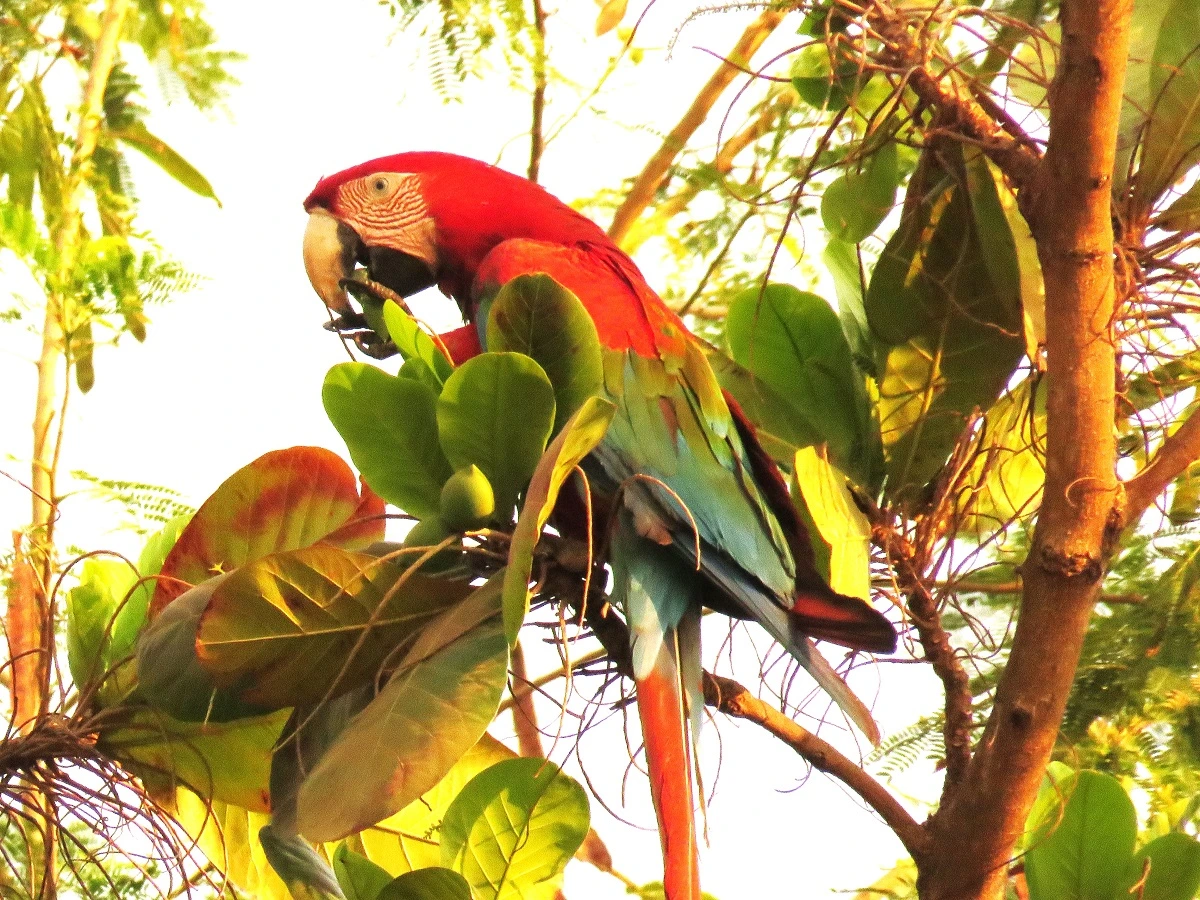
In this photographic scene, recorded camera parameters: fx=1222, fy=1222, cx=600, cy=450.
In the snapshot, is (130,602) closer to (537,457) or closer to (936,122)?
(537,457)

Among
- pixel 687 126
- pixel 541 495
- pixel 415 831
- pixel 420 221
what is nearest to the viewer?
pixel 541 495

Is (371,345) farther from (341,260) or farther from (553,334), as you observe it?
(553,334)

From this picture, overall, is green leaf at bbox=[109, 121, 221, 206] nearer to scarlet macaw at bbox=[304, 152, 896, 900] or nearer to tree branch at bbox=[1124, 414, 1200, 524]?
scarlet macaw at bbox=[304, 152, 896, 900]

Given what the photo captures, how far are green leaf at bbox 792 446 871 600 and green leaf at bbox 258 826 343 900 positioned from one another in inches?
16.3

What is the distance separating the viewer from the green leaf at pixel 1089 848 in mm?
908

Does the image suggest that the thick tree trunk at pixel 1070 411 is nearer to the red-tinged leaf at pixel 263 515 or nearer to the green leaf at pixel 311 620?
the green leaf at pixel 311 620

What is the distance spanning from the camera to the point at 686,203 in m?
2.17

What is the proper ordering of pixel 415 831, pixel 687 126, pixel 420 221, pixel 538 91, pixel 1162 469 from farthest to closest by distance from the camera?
pixel 687 126, pixel 538 91, pixel 420 221, pixel 415 831, pixel 1162 469

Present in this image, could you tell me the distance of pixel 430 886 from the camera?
0.84 m

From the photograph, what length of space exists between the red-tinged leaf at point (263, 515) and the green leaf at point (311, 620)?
0.58 feet

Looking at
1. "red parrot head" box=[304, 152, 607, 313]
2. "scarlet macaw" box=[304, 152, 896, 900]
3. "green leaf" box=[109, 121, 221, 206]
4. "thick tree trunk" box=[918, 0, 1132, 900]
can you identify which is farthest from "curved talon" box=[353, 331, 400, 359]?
"green leaf" box=[109, 121, 221, 206]

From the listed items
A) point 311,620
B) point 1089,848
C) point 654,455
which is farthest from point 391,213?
point 1089,848

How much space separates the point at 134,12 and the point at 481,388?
64.1 inches

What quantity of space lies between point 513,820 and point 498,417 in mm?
304
